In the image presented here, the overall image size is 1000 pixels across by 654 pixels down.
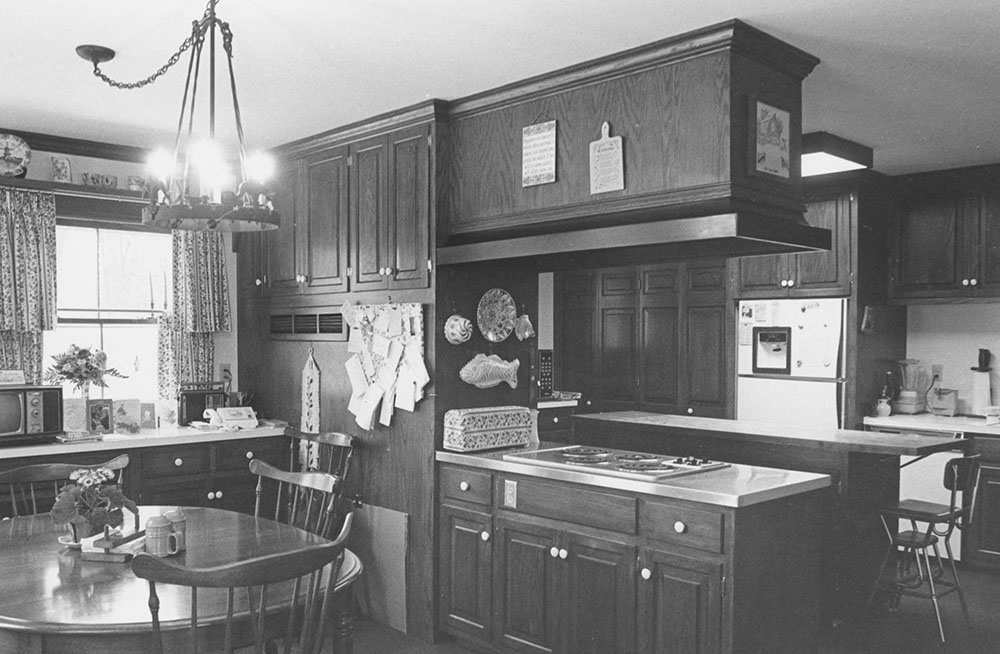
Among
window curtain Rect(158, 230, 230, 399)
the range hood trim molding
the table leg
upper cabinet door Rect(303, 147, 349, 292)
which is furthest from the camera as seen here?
window curtain Rect(158, 230, 230, 399)

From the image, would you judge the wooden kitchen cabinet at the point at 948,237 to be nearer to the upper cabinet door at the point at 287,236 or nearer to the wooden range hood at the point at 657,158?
the wooden range hood at the point at 657,158

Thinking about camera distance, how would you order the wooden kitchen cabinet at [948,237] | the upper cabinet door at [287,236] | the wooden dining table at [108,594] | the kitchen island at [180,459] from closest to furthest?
the wooden dining table at [108,594] → the kitchen island at [180,459] → the upper cabinet door at [287,236] → the wooden kitchen cabinet at [948,237]

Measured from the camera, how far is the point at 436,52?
329 cm

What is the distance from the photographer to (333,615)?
95.6 inches

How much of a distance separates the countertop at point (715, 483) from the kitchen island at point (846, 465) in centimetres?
78

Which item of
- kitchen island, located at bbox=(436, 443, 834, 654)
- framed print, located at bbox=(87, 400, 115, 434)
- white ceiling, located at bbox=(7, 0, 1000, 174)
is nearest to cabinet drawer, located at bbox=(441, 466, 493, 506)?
kitchen island, located at bbox=(436, 443, 834, 654)

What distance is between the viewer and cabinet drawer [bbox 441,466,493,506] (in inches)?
148

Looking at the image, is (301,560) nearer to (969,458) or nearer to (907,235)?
(969,458)

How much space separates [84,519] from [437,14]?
6.42 ft

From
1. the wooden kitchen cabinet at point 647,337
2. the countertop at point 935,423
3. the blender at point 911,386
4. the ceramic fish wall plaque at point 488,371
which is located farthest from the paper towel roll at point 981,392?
the ceramic fish wall plaque at point 488,371

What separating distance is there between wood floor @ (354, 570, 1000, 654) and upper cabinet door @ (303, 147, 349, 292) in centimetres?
176

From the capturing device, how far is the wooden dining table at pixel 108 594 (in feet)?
6.68

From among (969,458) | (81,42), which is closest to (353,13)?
(81,42)

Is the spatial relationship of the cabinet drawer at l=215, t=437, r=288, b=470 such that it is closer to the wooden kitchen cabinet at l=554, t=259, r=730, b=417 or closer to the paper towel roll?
the wooden kitchen cabinet at l=554, t=259, r=730, b=417
